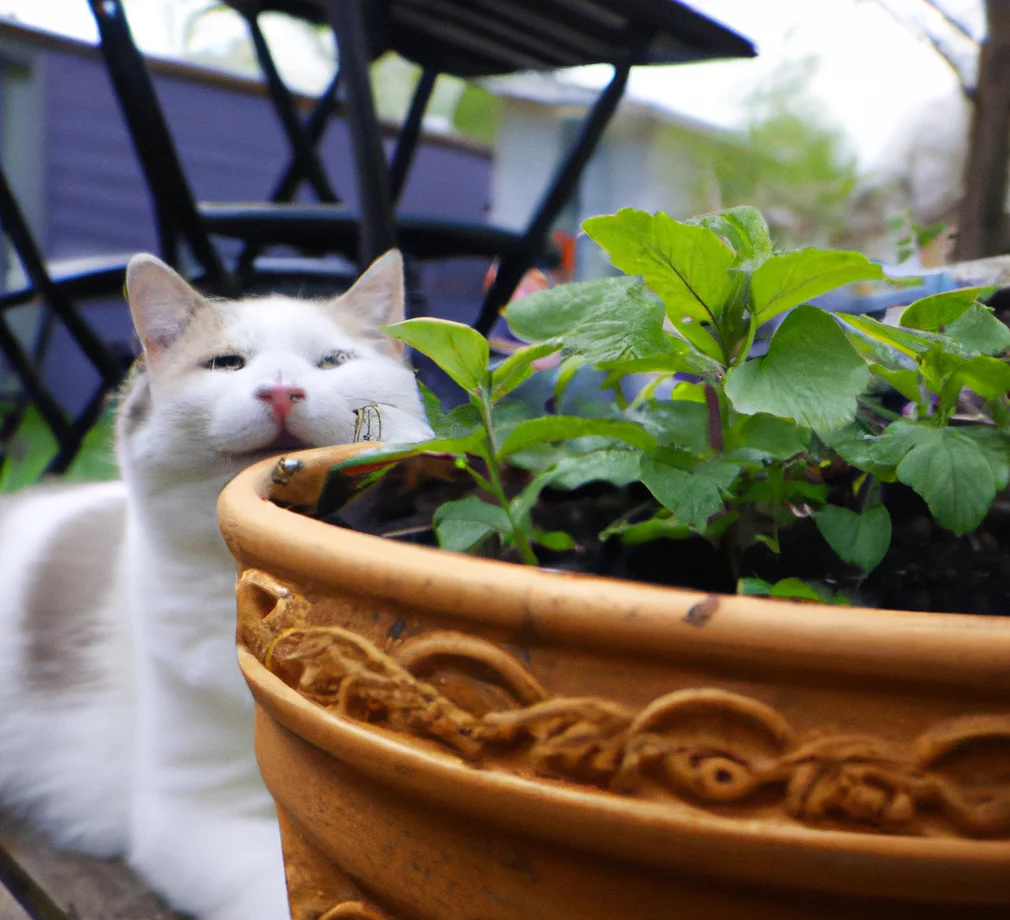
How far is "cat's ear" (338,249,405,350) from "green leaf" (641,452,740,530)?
395mm

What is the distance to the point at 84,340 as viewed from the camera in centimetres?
127

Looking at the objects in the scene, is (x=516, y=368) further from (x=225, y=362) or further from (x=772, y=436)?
(x=225, y=362)

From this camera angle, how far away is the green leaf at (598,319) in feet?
1.17

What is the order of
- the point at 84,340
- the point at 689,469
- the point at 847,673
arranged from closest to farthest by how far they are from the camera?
the point at 847,673
the point at 689,469
the point at 84,340

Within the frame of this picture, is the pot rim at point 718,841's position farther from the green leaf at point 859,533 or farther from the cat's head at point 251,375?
the cat's head at point 251,375

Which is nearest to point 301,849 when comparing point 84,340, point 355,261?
point 84,340

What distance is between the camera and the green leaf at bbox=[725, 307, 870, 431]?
313mm

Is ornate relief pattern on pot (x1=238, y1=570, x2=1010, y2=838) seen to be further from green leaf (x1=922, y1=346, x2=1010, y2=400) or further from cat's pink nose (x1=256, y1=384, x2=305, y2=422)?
cat's pink nose (x1=256, y1=384, x2=305, y2=422)

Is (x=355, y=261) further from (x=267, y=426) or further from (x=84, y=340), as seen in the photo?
(x=267, y=426)

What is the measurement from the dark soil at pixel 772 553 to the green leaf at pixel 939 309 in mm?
110

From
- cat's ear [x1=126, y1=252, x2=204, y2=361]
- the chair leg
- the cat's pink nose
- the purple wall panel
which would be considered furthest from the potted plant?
the purple wall panel

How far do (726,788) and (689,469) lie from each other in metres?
0.14

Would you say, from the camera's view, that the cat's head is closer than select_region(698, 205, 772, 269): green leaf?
No

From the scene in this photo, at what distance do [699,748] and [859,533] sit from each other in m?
0.15
